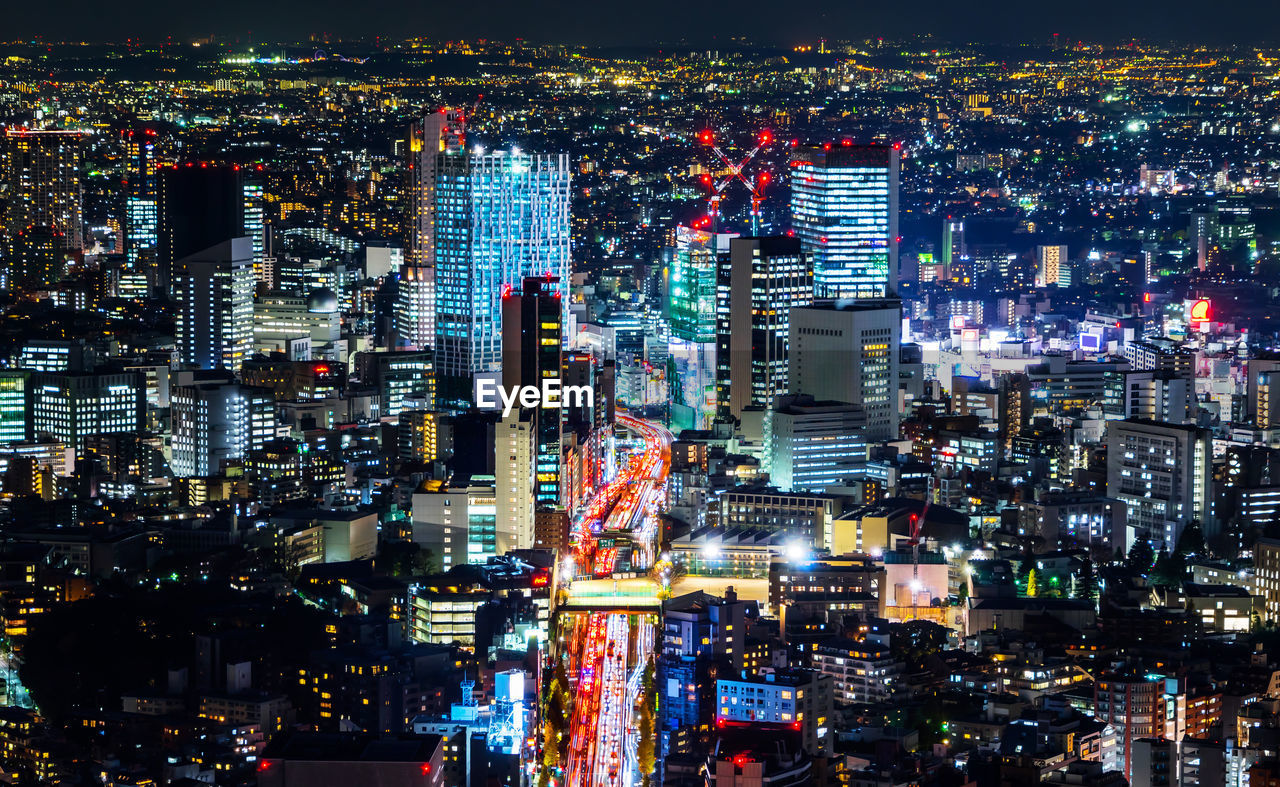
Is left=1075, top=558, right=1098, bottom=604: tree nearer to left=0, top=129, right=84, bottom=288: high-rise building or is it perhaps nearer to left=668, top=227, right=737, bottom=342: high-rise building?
left=668, top=227, right=737, bottom=342: high-rise building

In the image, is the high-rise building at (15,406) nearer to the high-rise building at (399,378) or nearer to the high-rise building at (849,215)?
the high-rise building at (399,378)

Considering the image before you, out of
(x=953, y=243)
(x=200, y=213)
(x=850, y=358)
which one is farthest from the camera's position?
(x=953, y=243)

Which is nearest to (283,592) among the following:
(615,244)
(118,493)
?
(118,493)

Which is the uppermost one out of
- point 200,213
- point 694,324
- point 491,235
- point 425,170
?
point 425,170

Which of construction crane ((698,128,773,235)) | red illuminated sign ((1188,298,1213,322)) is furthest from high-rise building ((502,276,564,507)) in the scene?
red illuminated sign ((1188,298,1213,322))

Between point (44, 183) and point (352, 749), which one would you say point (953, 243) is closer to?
point (44, 183)

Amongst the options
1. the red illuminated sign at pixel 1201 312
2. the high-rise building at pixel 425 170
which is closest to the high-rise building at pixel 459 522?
the high-rise building at pixel 425 170

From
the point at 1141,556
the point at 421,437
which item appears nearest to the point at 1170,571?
the point at 1141,556
